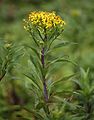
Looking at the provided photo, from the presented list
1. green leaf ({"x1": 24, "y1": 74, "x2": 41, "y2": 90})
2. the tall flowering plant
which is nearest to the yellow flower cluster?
the tall flowering plant

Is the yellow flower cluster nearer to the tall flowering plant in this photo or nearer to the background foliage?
the tall flowering plant

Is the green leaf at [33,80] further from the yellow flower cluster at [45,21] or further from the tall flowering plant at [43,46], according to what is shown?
the yellow flower cluster at [45,21]

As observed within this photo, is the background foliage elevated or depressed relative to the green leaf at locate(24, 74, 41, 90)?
elevated

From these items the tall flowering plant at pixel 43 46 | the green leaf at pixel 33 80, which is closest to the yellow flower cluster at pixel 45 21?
the tall flowering plant at pixel 43 46

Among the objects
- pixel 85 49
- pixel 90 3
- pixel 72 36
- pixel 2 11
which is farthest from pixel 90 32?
pixel 2 11

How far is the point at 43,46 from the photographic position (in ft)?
5.93

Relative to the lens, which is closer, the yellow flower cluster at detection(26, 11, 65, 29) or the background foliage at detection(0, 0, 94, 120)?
the yellow flower cluster at detection(26, 11, 65, 29)

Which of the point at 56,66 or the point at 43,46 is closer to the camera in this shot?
the point at 43,46

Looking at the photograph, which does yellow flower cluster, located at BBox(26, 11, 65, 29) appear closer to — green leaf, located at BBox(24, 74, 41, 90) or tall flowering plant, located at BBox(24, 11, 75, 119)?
tall flowering plant, located at BBox(24, 11, 75, 119)

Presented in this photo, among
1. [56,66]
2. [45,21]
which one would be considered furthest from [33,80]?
[45,21]

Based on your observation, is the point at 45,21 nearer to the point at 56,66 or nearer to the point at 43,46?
the point at 43,46

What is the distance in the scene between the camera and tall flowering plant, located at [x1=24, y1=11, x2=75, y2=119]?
1782 mm

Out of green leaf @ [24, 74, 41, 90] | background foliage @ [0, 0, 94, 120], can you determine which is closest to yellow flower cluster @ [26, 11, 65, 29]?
background foliage @ [0, 0, 94, 120]

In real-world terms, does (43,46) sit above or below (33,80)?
above
